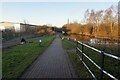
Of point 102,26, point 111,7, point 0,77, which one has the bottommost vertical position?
point 0,77

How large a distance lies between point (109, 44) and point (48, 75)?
1998cm

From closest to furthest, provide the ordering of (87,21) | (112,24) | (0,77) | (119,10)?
(0,77)
(119,10)
(112,24)
(87,21)

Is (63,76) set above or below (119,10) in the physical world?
below

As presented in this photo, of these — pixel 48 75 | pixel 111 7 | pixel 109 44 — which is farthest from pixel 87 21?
pixel 48 75

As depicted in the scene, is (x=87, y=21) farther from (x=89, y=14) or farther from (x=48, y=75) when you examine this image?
(x=48, y=75)

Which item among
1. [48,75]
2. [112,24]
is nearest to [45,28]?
[112,24]

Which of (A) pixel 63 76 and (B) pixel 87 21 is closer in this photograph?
(A) pixel 63 76

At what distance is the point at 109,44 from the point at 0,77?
20.9 m

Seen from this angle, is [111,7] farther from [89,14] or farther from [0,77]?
[0,77]

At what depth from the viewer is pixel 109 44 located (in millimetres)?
28016

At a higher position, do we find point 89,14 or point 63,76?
point 89,14

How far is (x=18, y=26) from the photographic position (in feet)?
288

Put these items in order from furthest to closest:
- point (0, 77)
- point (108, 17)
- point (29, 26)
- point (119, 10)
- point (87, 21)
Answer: point (29, 26)
point (87, 21)
point (108, 17)
point (119, 10)
point (0, 77)

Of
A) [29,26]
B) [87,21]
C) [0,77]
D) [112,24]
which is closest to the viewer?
[0,77]
